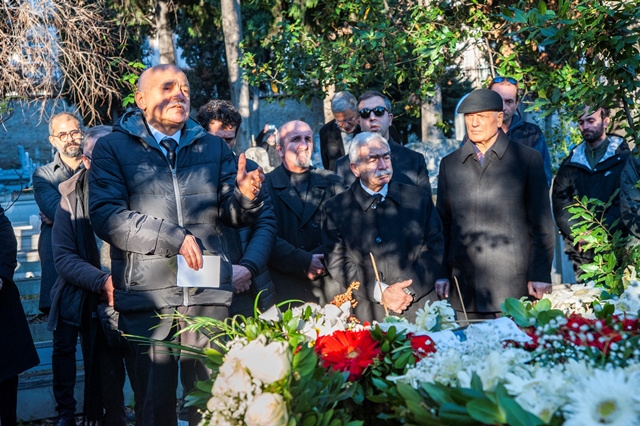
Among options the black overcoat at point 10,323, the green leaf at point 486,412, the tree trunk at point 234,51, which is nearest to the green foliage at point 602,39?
the green leaf at point 486,412

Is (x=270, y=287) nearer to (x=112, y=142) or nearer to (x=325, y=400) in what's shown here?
(x=112, y=142)

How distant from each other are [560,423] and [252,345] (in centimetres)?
81

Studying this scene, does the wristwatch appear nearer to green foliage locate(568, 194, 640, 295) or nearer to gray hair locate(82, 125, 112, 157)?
green foliage locate(568, 194, 640, 295)

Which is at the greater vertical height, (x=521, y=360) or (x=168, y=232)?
(x=168, y=232)

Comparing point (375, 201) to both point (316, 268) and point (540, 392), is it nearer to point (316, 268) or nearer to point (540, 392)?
point (316, 268)

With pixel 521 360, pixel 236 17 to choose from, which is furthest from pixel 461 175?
pixel 236 17

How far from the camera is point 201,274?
3938 mm

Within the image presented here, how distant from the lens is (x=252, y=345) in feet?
7.18

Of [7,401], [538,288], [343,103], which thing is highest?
[343,103]

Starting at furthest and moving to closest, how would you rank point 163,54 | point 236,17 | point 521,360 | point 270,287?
point 163,54
point 236,17
point 270,287
point 521,360

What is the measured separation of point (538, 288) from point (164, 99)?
2.41 m

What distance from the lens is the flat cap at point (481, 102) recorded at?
15.9 ft

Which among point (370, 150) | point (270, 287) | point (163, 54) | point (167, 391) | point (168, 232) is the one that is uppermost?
point (163, 54)

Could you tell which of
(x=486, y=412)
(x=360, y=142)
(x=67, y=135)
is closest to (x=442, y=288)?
(x=360, y=142)
